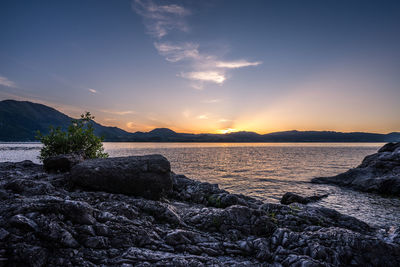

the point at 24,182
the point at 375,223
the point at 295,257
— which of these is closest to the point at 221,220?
the point at 295,257

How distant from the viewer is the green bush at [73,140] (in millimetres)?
15047

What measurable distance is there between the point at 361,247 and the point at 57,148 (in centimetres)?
1921

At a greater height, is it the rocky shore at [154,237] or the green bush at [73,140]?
the green bush at [73,140]

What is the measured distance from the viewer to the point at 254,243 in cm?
535

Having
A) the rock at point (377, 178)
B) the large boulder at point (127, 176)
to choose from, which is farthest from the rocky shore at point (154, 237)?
the rock at point (377, 178)

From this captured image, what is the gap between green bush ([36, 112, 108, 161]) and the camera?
49.4ft

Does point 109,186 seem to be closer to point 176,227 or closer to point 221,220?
point 176,227

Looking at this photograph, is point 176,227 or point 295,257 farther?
point 176,227

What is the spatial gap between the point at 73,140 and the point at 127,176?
33.5 ft

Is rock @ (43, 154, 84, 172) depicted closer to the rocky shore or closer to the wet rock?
the rocky shore

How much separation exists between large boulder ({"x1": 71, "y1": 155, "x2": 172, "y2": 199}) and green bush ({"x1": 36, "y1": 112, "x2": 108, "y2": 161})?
6636 millimetres

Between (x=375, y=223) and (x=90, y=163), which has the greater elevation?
(x=90, y=163)

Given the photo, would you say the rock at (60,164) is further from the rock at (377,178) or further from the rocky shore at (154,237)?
the rock at (377,178)

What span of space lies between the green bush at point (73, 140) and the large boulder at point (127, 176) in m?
6.64
